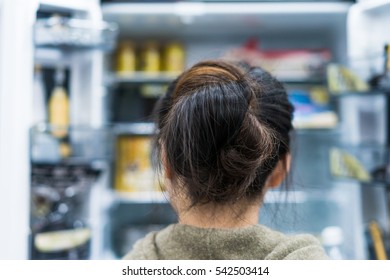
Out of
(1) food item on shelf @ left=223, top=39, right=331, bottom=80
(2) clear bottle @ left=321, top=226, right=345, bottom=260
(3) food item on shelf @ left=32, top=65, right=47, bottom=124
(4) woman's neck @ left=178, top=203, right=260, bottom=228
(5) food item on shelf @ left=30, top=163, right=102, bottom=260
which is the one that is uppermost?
(1) food item on shelf @ left=223, top=39, right=331, bottom=80

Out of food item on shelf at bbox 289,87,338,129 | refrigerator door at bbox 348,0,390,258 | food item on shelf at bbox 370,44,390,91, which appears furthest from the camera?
food item on shelf at bbox 289,87,338,129

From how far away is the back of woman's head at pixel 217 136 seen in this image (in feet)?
1.74

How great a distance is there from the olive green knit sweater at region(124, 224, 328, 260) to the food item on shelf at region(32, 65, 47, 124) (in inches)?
42.8

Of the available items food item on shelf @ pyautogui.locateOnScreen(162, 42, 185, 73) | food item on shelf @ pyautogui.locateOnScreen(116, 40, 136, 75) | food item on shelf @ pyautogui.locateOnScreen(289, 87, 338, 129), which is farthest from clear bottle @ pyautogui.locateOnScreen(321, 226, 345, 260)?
food item on shelf @ pyautogui.locateOnScreen(116, 40, 136, 75)

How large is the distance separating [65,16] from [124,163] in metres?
0.78

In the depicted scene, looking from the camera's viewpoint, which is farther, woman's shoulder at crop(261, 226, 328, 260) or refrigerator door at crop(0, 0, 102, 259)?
refrigerator door at crop(0, 0, 102, 259)

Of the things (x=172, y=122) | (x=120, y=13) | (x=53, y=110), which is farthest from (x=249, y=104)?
Answer: (x=120, y=13)

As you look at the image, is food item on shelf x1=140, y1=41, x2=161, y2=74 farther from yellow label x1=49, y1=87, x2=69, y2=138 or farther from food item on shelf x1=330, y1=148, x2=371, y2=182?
food item on shelf x1=330, y1=148, x2=371, y2=182

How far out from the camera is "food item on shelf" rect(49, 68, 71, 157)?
148cm

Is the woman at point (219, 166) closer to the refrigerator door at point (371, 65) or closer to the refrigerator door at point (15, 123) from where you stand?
the refrigerator door at point (15, 123)

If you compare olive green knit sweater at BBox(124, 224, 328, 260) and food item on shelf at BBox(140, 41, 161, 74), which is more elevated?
food item on shelf at BBox(140, 41, 161, 74)

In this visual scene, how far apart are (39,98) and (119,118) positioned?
55 centimetres

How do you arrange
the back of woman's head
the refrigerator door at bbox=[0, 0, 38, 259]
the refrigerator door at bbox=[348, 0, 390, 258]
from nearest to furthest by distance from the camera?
the back of woman's head, the refrigerator door at bbox=[0, 0, 38, 259], the refrigerator door at bbox=[348, 0, 390, 258]
